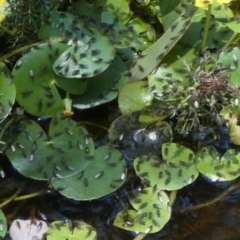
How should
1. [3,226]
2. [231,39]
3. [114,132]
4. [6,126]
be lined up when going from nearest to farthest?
[3,226]
[6,126]
[114,132]
[231,39]

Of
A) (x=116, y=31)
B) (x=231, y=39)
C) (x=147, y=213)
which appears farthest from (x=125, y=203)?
(x=231, y=39)

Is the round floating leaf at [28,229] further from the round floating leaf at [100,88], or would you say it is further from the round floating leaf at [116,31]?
the round floating leaf at [116,31]

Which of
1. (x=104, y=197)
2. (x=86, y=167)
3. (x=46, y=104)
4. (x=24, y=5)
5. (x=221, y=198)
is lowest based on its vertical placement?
(x=221, y=198)

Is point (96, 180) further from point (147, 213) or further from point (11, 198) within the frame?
point (11, 198)

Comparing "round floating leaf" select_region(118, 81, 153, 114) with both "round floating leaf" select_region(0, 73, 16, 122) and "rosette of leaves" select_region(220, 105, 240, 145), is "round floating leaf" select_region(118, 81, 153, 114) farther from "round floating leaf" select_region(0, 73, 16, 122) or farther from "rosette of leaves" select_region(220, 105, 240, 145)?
"round floating leaf" select_region(0, 73, 16, 122)

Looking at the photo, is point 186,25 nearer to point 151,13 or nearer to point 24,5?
point 151,13

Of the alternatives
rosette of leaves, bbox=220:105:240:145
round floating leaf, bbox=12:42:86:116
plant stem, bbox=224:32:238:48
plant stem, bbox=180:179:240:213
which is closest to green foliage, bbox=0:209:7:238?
round floating leaf, bbox=12:42:86:116

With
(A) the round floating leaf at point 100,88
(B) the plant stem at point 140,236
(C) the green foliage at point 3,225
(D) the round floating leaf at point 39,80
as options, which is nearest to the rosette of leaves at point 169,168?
(B) the plant stem at point 140,236

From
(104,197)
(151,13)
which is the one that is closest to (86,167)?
(104,197)
